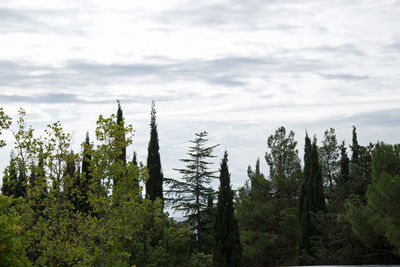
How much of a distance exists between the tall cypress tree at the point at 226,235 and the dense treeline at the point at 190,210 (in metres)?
0.06

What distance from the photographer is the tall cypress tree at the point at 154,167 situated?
38.7 meters

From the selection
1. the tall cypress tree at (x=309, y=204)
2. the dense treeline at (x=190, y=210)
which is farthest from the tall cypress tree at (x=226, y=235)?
the tall cypress tree at (x=309, y=204)

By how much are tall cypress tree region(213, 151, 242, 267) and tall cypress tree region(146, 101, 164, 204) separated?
8.45 metres

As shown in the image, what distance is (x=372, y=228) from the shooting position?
16.3m

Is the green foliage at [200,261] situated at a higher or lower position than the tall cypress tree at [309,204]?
lower

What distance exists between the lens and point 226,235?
29.2 m

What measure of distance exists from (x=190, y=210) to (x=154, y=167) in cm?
585

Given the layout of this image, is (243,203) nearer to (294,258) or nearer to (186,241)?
(294,258)

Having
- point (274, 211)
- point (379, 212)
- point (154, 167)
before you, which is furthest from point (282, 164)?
point (379, 212)

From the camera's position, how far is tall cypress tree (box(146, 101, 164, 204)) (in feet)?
127

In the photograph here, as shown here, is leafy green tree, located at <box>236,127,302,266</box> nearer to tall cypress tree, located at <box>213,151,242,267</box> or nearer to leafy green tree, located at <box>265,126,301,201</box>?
leafy green tree, located at <box>265,126,301,201</box>

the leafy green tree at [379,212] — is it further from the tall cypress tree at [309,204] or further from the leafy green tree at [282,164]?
the leafy green tree at [282,164]

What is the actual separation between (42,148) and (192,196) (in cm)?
2245

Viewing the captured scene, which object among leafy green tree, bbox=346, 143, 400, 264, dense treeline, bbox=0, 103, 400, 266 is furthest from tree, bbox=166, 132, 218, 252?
leafy green tree, bbox=346, 143, 400, 264
